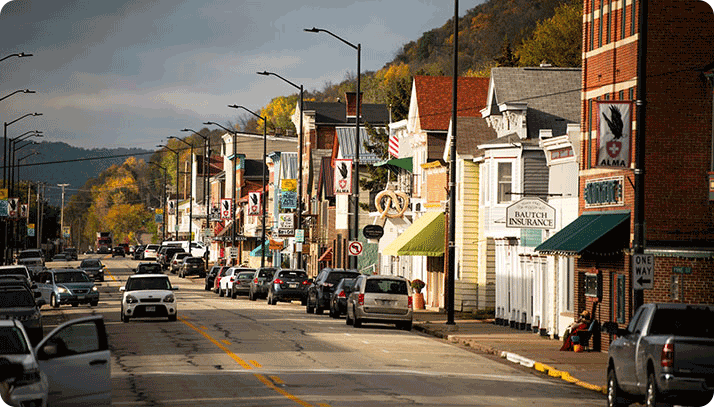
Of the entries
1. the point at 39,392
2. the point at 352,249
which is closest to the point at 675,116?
the point at 39,392

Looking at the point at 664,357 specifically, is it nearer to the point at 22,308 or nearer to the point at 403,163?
the point at 22,308

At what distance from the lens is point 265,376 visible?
930 inches

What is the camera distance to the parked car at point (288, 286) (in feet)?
188

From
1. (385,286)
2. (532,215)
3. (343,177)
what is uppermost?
(343,177)

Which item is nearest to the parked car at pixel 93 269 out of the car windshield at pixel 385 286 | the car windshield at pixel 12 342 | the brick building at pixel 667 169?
the car windshield at pixel 385 286

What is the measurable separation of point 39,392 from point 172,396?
17.7ft

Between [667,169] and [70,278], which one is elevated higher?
[667,169]

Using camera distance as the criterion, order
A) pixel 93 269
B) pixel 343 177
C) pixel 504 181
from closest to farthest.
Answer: pixel 504 181 < pixel 343 177 < pixel 93 269

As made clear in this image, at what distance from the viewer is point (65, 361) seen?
16.2 metres

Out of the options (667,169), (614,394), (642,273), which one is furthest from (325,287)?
(614,394)

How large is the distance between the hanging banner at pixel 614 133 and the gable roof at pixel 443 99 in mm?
30125

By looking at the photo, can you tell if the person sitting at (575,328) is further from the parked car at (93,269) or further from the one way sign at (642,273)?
the parked car at (93,269)

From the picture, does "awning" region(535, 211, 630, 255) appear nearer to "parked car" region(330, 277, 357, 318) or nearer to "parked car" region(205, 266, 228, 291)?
"parked car" region(330, 277, 357, 318)

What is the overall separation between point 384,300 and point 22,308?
12609 millimetres
